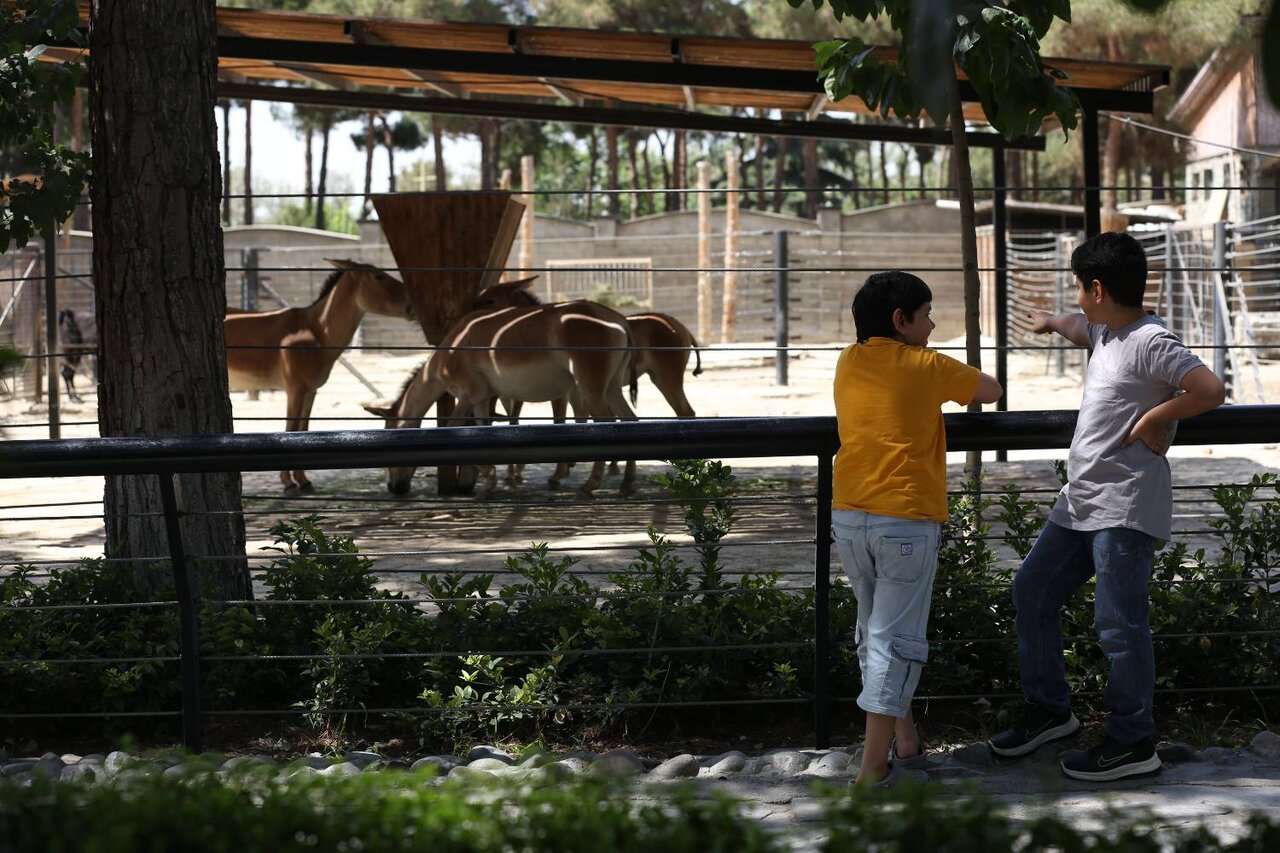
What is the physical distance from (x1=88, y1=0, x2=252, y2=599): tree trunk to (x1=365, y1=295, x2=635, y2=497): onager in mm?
5126

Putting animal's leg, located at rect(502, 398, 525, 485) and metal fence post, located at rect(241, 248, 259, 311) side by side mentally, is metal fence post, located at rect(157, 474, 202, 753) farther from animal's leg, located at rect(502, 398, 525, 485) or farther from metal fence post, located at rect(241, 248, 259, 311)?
metal fence post, located at rect(241, 248, 259, 311)

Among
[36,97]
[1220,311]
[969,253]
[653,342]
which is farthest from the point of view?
[1220,311]

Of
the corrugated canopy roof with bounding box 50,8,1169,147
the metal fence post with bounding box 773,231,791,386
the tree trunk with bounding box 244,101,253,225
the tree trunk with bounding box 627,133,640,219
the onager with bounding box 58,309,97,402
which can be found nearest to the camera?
the corrugated canopy roof with bounding box 50,8,1169,147

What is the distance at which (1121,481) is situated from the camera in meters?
3.83

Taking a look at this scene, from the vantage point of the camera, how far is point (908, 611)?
3828mm

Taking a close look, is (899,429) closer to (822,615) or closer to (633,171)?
(822,615)

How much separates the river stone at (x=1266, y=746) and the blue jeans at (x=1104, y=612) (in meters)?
0.42

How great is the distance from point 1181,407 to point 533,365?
7566 mm

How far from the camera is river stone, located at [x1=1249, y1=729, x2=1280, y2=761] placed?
4105mm

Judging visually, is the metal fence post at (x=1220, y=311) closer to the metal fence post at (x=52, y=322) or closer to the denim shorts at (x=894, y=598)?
the metal fence post at (x=52, y=322)

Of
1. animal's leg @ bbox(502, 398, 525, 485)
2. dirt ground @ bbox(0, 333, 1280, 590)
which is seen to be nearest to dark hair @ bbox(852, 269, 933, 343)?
dirt ground @ bbox(0, 333, 1280, 590)

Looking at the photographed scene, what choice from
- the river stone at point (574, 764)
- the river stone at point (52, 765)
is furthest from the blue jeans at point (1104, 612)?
the river stone at point (52, 765)

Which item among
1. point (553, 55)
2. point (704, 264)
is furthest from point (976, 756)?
point (704, 264)

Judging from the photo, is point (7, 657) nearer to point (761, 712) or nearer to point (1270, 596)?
point (761, 712)
